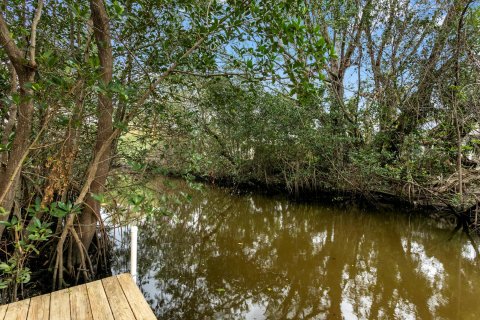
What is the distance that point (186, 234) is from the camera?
18.5ft

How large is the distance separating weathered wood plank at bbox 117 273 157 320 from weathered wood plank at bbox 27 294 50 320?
540 millimetres

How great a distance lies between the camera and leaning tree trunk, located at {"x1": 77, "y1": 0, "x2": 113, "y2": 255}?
254 cm

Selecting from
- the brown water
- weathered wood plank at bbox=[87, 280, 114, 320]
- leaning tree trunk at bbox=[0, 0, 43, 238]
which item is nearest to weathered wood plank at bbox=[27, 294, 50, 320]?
weathered wood plank at bbox=[87, 280, 114, 320]

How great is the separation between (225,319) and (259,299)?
1.83ft

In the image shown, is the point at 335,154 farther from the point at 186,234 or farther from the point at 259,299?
the point at 259,299

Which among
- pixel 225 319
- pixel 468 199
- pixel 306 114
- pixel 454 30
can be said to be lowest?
pixel 225 319

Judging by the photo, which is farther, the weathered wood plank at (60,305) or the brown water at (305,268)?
the brown water at (305,268)

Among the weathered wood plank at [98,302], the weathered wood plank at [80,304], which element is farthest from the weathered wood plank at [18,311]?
the weathered wood plank at [98,302]

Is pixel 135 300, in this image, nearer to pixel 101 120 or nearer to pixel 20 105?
pixel 20 105

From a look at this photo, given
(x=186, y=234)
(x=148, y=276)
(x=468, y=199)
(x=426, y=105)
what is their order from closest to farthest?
(x=148, y=276) < (x=186, y=234) < (x=468, y=199) < (x=426, y=105)

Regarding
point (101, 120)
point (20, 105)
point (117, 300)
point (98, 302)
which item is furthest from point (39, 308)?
point (101, 120)

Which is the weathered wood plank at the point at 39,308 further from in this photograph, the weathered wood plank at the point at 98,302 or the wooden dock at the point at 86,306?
the weathered wood plank at the point at 98,302

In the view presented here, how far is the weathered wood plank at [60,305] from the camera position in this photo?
210 cm

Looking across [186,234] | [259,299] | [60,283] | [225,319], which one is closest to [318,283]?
[259,299]
